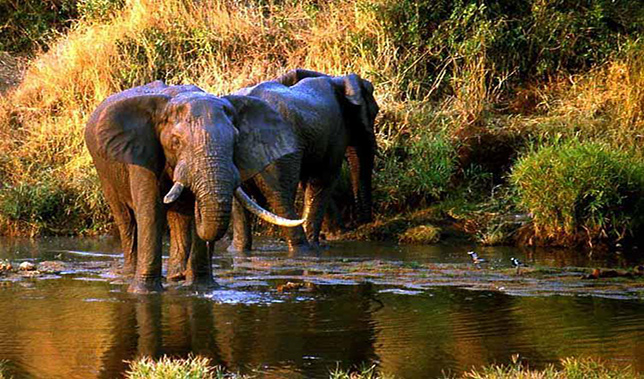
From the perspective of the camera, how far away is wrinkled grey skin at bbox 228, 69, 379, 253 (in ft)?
46.0

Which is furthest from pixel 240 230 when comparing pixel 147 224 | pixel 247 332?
pixel 247 332

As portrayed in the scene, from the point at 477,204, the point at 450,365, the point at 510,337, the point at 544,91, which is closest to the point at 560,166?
the point at 477,204

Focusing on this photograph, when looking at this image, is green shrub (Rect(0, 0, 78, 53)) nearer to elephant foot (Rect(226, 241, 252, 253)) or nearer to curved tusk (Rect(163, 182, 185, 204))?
elephant foot (Rect(226, 241, 252, 253))

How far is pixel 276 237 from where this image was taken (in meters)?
16.3

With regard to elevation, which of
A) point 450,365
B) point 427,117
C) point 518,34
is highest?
point 518,34

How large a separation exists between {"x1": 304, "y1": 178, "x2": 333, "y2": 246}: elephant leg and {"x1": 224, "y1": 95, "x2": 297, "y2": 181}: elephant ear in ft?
13.5

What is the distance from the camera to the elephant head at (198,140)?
9.46m

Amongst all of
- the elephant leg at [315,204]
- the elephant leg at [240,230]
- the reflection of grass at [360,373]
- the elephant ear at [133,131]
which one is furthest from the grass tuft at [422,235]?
the reflection of grass at [360,373]

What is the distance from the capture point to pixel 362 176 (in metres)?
16.0

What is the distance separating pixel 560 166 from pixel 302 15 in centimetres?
803

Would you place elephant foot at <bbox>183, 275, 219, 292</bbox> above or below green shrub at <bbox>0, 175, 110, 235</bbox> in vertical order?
below

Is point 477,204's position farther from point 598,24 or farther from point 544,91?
point 598,24

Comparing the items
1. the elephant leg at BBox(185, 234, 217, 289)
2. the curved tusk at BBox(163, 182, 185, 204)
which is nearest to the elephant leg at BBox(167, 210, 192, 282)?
the elephant leg at BBox(185, 234, 217, 289)

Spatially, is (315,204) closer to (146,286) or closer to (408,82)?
(408,82)
